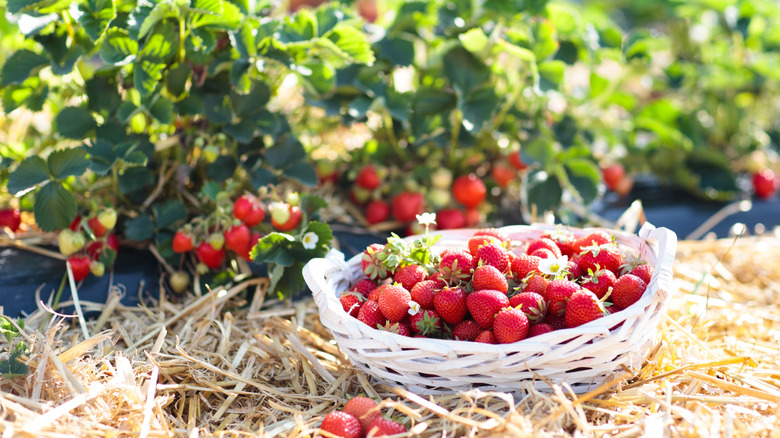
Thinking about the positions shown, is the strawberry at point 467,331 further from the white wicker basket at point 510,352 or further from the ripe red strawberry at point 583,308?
the ripe red strawberry at point 583,308

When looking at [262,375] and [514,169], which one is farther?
[514,169]

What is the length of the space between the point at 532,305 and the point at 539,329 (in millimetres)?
55

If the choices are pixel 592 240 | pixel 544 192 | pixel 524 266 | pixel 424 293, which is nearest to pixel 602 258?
pixel 592 240

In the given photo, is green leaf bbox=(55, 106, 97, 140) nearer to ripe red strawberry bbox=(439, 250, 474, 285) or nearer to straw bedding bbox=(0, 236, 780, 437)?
straw bedding bbox=(0, 236, 780, 437)

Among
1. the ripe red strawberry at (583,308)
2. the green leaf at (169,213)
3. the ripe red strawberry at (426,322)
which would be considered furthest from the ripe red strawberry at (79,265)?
the ripe red strawberry at (583,308)

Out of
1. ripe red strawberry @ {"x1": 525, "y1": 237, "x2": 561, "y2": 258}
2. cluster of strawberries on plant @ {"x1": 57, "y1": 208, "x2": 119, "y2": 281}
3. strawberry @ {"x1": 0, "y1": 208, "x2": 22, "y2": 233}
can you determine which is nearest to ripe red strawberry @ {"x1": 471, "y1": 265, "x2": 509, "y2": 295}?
ripe red strawberry @ {"x1": 525, "y1": 237, "x2": 561, "y2": 258}

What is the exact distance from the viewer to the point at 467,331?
1408mm

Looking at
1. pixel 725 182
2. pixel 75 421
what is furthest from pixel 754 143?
pixel 75 421

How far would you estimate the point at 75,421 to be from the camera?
129cm

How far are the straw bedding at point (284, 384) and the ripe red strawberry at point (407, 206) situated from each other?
0.48 m

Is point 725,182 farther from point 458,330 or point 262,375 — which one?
point 262,375

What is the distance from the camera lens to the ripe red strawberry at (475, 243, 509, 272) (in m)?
1.51

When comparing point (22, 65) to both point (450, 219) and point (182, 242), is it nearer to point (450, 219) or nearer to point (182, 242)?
point (182, 242)

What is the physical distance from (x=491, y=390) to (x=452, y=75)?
3.76 ft
